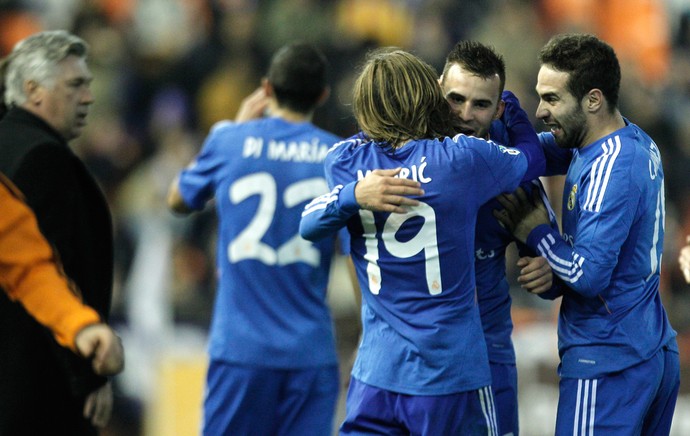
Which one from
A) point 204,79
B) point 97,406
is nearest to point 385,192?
point 97,406

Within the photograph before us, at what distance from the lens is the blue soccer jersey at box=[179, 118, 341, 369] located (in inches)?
205

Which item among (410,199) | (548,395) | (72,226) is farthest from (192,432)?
(410,199)

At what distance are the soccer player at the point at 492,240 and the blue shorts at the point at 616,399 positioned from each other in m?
0.28

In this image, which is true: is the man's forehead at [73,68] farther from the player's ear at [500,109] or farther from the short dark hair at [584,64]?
the short dark hair at [584,64]

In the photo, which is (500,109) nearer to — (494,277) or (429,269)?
(494,277)

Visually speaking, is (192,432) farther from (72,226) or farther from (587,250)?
(587,250)

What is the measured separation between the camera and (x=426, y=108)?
372 centimetres

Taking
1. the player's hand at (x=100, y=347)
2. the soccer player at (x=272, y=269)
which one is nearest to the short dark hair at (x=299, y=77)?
the soccer player at (x=272, y=269)

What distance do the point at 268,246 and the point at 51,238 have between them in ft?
5.06

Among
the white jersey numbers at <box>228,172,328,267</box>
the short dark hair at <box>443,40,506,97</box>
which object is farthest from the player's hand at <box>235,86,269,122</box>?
the short dark hair at <box>443,40,506,97</box>

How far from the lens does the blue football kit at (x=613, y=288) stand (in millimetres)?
3763

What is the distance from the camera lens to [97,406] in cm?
399

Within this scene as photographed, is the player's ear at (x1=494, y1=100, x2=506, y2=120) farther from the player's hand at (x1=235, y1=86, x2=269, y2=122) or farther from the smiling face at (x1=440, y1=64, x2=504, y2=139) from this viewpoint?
the player's hand at (x1=235, y1=86, x2=269, y2=122)

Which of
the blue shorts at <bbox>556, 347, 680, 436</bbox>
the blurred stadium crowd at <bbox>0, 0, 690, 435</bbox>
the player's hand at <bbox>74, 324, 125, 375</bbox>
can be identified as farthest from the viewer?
the blurred stadium crowd at <bbox>0, 0, 690, 435</bbox>
